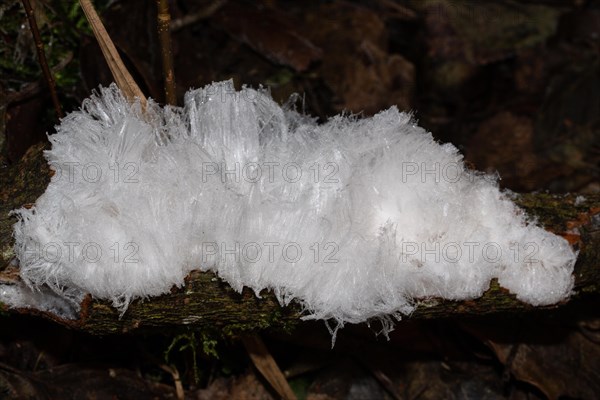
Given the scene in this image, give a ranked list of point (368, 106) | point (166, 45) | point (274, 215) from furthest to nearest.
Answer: point (368, 106) < point (166, 45) < point (274, 215)

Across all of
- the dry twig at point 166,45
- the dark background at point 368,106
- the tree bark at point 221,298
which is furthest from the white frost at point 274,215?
the dark background at point 368,106

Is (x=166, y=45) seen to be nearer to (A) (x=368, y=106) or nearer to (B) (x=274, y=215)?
(B) (x=274, y=215)

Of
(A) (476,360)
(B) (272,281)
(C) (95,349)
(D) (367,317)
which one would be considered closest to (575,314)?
(A) (476,360)

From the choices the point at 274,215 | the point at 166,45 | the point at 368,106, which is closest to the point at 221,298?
the point at 274,215

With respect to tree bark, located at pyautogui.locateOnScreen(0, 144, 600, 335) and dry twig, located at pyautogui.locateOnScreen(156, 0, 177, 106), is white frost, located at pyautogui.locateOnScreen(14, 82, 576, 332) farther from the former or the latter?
dry twig, located at pyautogui.locateOnScreen(156, 0, 177, 106)

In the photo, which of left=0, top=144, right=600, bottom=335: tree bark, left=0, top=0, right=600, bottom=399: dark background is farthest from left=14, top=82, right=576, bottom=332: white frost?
left=0, top=0, right=600, bottom=399: dark background

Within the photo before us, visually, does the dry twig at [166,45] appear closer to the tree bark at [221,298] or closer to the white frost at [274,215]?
the white frost at [274,215]
